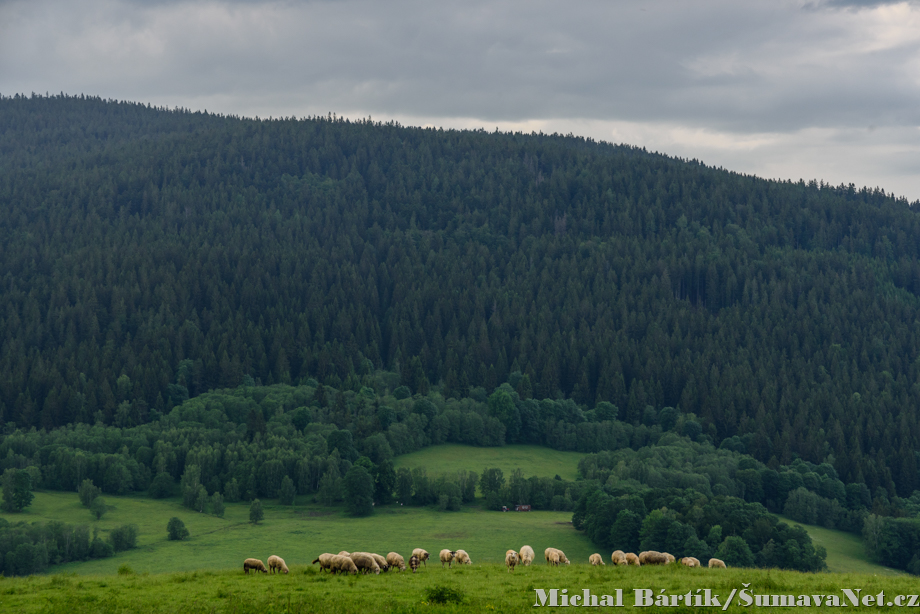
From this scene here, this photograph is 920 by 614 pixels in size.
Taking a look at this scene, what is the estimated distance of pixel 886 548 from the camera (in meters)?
125

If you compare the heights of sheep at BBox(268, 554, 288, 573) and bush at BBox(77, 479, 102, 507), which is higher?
sheep at BBox(268, 554, 288, 573)

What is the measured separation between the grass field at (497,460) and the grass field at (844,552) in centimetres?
4312

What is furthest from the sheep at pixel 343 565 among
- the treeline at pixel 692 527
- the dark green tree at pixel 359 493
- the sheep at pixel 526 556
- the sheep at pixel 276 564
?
the dark green tree at pixel 359 493

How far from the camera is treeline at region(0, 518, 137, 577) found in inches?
3932

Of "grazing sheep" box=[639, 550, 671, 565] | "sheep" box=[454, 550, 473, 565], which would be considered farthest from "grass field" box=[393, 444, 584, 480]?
"grazing sheep" box=[639, 550, 671, 565]

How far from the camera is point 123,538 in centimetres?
11019

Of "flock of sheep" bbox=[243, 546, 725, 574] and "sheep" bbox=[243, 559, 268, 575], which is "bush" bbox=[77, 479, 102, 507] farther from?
"sheep" bbox=[243, 559, 268, 575]

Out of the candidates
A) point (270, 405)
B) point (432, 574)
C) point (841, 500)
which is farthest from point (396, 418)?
point (432, 574)

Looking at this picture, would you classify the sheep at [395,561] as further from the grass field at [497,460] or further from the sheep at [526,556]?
the grass field at [497,460]

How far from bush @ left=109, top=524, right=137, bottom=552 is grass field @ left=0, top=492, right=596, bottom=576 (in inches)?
53.5

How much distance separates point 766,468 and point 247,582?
444ft

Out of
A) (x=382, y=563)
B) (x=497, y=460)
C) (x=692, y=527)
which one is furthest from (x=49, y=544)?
(x=497, y=460)

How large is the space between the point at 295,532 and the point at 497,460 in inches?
2550

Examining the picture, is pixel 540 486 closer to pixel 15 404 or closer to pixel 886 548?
pixel 886 548
